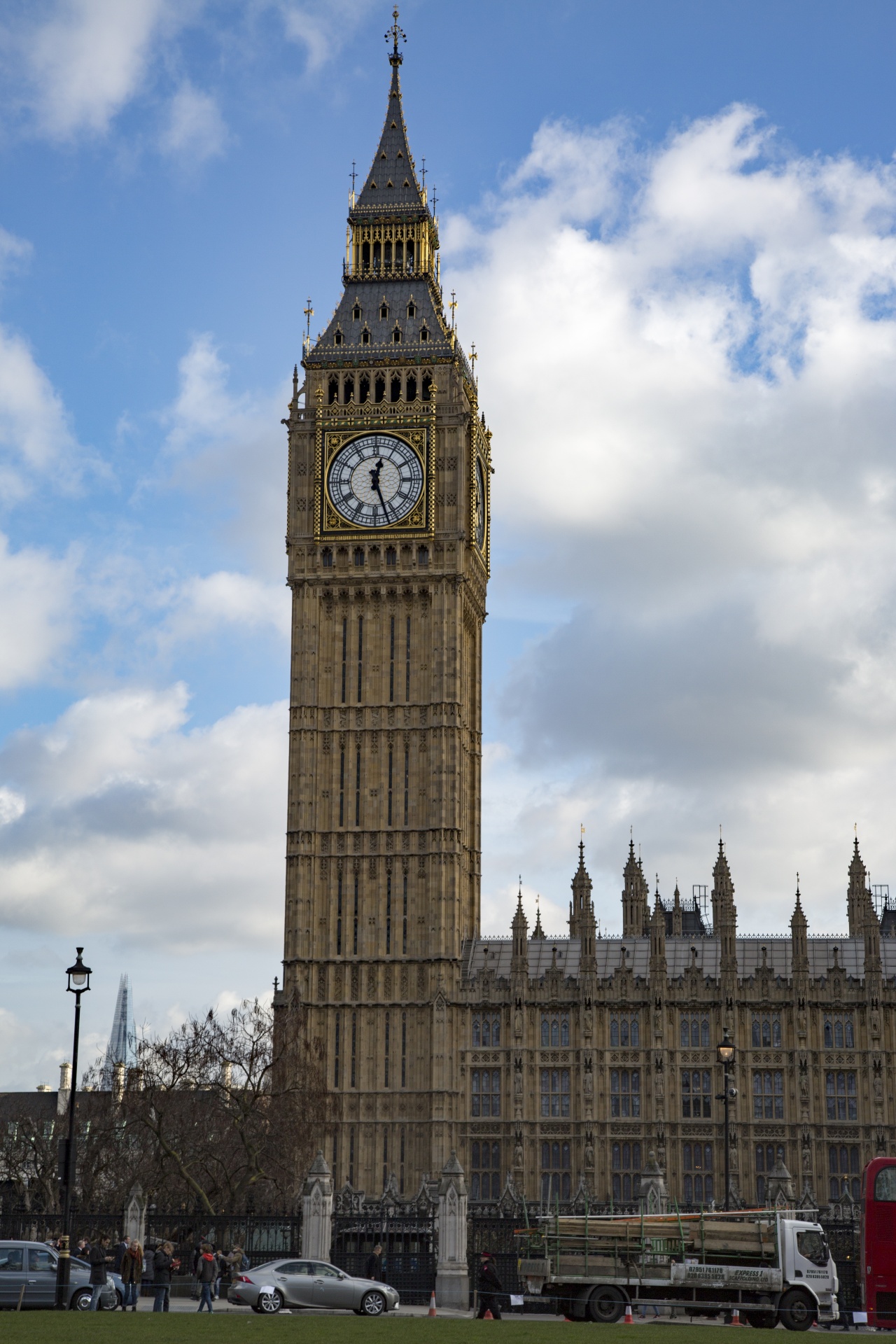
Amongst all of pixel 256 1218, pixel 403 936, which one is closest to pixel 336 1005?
pixel 403 936

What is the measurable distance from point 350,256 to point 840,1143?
46237mm

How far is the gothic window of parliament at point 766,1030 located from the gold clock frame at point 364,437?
990 inches

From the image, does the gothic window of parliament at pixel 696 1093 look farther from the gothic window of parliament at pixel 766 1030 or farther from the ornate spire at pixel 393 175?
the ornate spire at pixel 393 175

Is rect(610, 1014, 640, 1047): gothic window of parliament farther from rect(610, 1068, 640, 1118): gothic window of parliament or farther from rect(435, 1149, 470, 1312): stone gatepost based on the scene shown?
rect(435, 1149, 470, 1312): stone gatepost

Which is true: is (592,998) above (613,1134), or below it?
above

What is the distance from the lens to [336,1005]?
77.1m

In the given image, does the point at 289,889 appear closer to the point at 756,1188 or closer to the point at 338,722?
the point at 338,722

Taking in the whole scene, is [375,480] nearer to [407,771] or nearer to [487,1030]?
[407,771]

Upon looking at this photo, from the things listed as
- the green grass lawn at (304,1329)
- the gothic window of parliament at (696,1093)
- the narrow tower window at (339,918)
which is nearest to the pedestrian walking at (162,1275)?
the green grass lawn at (304,1329)

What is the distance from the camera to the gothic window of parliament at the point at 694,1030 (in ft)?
246

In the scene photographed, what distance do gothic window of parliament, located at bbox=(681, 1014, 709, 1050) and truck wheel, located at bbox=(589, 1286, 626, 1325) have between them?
36.4 m

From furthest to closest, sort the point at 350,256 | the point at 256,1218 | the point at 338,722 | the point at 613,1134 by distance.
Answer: the point at 350,256
the point at 338,722
the point at 613,1134
the point at 256,1218

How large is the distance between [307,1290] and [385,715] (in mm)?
42521

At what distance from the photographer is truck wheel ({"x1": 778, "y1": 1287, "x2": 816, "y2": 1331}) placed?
38344mm
